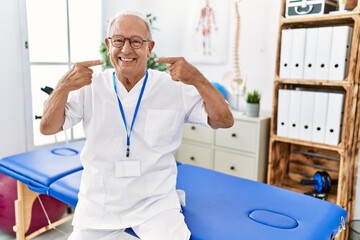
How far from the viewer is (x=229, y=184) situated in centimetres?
161

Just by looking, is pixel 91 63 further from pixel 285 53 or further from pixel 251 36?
pixel 251 36

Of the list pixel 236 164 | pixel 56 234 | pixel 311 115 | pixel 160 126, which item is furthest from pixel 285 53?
pixel 56 234

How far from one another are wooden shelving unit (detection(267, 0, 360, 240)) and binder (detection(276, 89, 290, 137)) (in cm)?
4

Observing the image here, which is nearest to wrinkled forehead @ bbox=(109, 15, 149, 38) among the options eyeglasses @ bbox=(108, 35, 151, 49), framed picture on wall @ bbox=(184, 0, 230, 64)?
eyeglasses @ bbox=(108, 35, 151, 49)

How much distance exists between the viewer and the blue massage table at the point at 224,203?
46.6 inches

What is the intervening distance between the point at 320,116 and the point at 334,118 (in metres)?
0.09

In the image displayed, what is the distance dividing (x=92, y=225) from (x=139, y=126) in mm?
434

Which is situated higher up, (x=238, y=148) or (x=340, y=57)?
(x=340, y=57)

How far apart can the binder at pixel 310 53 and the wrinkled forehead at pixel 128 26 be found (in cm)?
131

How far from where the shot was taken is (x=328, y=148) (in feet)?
6.85

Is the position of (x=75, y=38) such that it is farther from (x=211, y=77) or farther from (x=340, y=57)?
(x=340, y=57)

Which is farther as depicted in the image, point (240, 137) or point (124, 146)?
point (240, 137)

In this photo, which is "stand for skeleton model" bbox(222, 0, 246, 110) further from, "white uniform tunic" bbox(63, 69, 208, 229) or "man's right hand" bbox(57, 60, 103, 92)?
"man's right hand" bbox(57, 60, 103, 92)

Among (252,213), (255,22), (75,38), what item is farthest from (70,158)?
(255,22)
